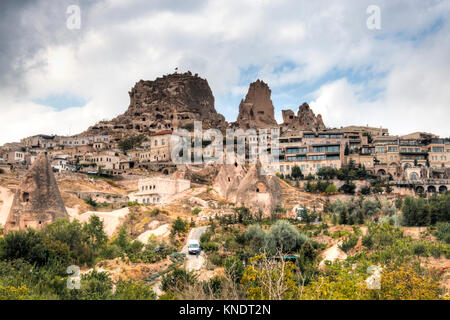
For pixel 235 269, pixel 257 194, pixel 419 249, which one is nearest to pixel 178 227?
pixel 257 194

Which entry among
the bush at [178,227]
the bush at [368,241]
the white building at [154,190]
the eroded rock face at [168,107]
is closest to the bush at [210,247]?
the bush at [178,227]

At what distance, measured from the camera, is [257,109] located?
13638 centimetres

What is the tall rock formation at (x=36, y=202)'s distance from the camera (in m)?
34.8

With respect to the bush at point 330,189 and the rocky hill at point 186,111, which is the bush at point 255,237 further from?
the rocky hill at point 186,111

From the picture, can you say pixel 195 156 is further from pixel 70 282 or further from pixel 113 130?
pixel 70 282

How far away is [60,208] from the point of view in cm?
3647

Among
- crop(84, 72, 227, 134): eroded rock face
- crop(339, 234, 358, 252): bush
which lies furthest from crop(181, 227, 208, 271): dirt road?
crop(84, 72, 227, 134): eroded rock face

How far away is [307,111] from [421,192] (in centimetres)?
4899

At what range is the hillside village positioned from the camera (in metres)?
32.4

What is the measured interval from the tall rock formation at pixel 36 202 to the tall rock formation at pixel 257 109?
95047mm

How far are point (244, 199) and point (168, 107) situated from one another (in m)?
106

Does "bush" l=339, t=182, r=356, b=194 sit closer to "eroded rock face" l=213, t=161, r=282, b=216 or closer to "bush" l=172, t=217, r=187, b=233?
"eroded rock face" l=213, t=161, r=282, b=216

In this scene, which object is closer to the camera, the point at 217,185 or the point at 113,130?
the point at 217,185
